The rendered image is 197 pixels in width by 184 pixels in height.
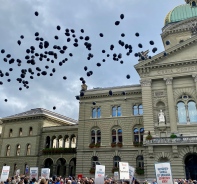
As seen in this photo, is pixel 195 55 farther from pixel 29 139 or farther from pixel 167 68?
pixel 29 139

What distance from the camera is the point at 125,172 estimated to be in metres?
22.1

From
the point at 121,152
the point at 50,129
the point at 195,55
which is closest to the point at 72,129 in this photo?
the point at 50,129

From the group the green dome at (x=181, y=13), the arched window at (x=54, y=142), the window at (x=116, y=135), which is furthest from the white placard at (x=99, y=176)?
the green dome at (x=181, y=13)

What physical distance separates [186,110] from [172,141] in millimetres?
6235

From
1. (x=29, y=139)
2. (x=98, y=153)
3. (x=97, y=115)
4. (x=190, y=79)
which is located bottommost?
(x=98, y=153)

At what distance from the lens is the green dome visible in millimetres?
57750

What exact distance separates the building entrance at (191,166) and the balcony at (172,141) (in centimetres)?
279

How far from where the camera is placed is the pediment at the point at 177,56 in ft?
136

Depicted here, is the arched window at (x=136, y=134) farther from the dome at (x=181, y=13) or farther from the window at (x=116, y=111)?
the dome at (x=181, y=13)

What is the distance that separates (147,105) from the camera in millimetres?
41469

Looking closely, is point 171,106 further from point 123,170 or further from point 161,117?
point 123,170

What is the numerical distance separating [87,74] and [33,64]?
452 centimetres

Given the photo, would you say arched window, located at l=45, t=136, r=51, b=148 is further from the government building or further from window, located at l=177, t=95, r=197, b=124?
window, located at l=177, t=95, r=197, b=124

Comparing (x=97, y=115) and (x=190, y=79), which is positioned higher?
(x=190, y=79)
